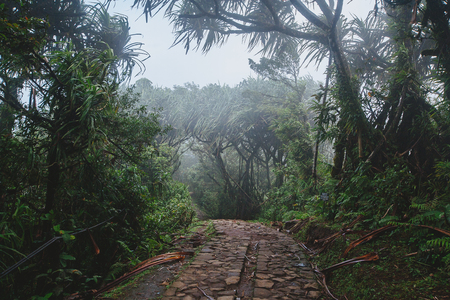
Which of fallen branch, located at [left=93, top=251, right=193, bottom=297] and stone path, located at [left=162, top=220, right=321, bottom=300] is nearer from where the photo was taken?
Answer: stone path, located at [left=162, top=220, right=321, bottom=300]

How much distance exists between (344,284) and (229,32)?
6008 millimetres

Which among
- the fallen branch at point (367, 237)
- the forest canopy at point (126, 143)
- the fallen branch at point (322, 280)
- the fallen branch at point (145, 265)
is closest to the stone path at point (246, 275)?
the fallen branch at point (322, 280)

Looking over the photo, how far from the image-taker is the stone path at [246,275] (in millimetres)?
2121

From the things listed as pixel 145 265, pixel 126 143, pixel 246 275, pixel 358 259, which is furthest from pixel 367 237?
pixel 126 143

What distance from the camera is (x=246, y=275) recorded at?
263cm

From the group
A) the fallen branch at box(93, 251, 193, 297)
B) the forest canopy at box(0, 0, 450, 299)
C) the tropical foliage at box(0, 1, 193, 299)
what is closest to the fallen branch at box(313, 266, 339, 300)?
the forest canopy at box(0, 0, 450, 299)

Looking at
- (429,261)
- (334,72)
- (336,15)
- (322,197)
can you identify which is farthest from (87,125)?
(336,15)

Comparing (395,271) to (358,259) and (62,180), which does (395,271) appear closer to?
(358,259)

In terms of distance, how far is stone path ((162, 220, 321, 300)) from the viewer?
6.96 feet

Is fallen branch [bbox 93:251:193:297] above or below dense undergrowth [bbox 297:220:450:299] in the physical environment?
below

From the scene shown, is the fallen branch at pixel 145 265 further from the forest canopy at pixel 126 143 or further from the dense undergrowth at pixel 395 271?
the dense undergrowth at pixel 395 271

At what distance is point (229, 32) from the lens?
6414 millimetres

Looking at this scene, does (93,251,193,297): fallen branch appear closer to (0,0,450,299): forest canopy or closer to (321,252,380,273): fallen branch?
(0,0,450,299): forest canopy

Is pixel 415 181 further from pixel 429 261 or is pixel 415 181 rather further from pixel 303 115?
pixel 303 115
